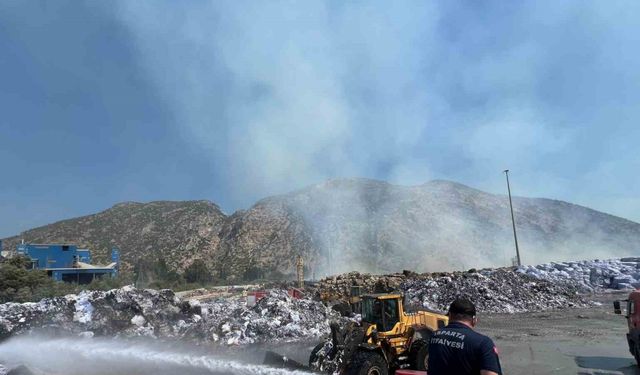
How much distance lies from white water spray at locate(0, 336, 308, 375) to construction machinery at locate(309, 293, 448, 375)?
117 centimetres

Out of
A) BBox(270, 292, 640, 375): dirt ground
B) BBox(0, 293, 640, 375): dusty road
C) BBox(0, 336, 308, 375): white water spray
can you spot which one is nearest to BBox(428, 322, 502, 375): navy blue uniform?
BBox(0, 336, 308, 375): white water spray

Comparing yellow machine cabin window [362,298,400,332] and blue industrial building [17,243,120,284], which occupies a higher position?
blue industrial building [17,243,120,284]

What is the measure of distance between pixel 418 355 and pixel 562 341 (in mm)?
8266

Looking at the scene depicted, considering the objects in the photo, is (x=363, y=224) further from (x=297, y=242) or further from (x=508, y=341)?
(x=508, y=341)

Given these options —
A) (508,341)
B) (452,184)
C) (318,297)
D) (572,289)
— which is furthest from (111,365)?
(452,184)

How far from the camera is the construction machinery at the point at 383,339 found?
9.65 metres

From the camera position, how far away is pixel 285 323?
20.3 m

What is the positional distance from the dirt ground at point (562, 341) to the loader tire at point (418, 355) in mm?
2583

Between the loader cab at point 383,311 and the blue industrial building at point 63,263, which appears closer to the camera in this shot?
the loader cab at point 383,311

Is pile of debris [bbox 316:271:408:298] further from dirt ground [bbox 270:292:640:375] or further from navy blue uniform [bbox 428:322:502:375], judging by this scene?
navy blue uniform [bbox 428:322:502:375]

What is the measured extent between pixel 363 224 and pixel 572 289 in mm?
54873

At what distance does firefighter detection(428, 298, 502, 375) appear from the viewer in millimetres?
2766

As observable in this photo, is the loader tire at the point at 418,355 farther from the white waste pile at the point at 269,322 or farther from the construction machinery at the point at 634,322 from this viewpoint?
the white waste pile at the point at 269,322

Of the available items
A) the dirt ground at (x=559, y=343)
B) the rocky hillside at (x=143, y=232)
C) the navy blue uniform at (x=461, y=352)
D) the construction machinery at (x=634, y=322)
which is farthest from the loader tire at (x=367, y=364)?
the rocky hillside at (x=143, y=232)
